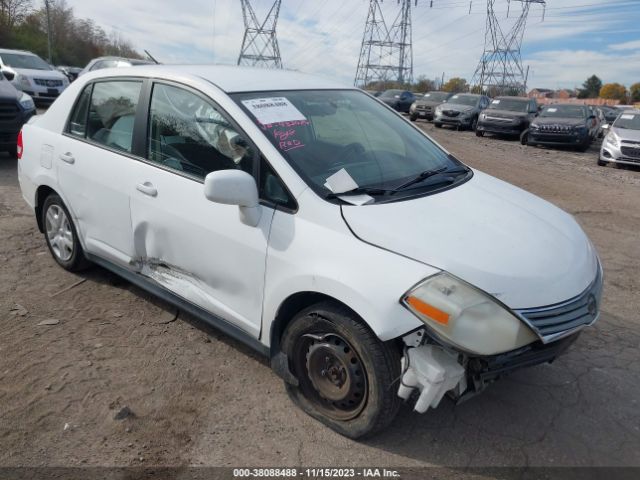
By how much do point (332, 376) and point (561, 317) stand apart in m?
1.15

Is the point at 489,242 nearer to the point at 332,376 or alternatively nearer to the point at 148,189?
the point at 332,376

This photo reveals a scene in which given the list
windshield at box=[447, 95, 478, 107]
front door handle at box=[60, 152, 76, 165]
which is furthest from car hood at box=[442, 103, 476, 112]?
front door handle at box=[60, 152, 76, 165]

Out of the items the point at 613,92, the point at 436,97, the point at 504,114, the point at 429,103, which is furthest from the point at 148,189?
the point at 613,92

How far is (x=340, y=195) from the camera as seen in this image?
2758 mm

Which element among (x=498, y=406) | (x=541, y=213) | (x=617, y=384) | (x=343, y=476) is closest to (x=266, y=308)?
(x=343, y=476)

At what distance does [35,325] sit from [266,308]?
1969 millimetres

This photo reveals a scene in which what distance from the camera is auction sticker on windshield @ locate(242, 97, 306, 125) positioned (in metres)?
3.00

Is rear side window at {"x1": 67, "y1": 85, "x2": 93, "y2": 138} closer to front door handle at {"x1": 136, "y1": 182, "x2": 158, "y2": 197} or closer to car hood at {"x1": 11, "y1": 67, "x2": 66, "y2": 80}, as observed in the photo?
front door handle at {"x1": 136, "y1": 182, "x2": 158, "y2": 197}

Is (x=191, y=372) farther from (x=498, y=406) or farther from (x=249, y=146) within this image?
(x=498, y=406)

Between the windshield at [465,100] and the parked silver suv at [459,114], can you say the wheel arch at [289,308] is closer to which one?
the parked silver suv at [459,114]

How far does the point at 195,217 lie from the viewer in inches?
121

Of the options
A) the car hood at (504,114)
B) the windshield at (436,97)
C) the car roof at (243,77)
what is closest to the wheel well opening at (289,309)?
the car roof at (243,77)

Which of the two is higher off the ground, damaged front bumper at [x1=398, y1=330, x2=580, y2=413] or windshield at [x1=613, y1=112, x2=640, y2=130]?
windshield at [x1=613, y1=112, x2=640, y2=130]

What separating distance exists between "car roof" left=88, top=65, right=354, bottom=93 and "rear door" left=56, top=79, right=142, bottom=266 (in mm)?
225
